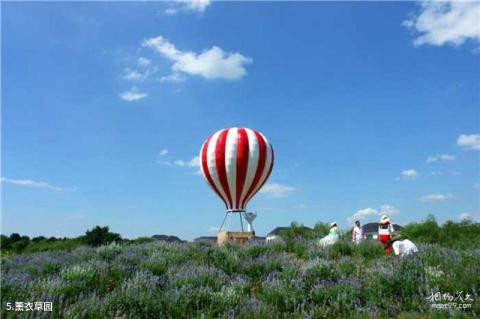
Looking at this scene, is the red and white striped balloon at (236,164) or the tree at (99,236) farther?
the tree at (99,236)

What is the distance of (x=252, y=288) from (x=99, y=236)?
85.9 feet

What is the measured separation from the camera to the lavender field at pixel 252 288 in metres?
6.35

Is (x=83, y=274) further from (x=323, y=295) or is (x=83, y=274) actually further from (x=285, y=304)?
(x=323, y=295)

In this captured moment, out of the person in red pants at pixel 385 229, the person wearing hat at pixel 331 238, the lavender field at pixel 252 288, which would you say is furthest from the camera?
the person in red pants at pixel 385 229

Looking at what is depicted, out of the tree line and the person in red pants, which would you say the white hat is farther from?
the tree line

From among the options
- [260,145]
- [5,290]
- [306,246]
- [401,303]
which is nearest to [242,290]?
[401,303]

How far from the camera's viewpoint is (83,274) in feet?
26.9

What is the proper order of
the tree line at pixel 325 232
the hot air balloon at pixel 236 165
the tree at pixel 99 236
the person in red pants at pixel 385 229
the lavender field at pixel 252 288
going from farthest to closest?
the tree at pixel 99 236 < the hot air balloon at pixel 236 165 < the tree line at pixel 325 232 < the person in red pants at pixel 385 229 < the lavender field at pixel 252 288

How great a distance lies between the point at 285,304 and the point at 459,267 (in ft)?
12.1

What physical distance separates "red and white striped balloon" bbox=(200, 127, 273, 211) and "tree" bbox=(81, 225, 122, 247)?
29.9 feet

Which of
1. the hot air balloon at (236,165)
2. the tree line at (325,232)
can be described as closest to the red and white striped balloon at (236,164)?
the hot air balloon at (236,165)

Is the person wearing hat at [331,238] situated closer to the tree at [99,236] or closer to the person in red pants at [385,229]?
the person in red pants at [385,229]

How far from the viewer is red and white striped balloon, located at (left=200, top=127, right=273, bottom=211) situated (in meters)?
27.5

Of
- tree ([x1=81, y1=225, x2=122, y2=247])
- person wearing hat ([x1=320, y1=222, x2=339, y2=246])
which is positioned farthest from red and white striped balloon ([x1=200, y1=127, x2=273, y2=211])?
person wearing hat ([x1=320, y1=222, x2=339, y2=246])
